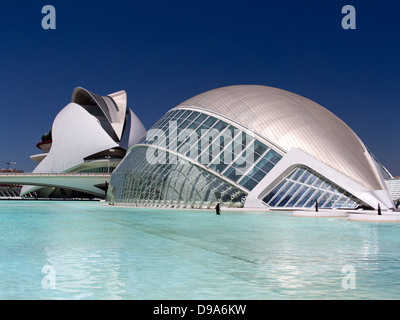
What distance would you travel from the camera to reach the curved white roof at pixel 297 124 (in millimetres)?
30766

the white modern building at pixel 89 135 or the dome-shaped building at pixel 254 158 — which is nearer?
the dome-shaped building at pixel 254 158

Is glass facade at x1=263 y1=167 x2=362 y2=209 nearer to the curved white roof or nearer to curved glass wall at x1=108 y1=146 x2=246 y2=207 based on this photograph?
the curved white roof

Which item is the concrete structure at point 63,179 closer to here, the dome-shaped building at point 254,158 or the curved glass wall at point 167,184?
the curved glass wall at point 167,184

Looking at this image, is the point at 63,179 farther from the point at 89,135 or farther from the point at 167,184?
the point at 167,184

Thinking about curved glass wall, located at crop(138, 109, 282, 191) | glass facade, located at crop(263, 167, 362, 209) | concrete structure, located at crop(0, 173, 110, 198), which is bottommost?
concrete structure, located at crop(0, 173, 110, 198)

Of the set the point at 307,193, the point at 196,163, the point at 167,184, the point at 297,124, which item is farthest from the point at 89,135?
the point at 307,193

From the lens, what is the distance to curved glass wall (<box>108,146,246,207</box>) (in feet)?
106

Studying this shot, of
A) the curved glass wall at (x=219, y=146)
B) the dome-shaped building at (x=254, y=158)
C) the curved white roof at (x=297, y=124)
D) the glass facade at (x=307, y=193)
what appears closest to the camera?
the glass facade at (x=307, y=193)

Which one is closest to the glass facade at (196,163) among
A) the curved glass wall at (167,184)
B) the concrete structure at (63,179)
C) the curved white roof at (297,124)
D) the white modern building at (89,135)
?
the curved glass wall at (167,184)

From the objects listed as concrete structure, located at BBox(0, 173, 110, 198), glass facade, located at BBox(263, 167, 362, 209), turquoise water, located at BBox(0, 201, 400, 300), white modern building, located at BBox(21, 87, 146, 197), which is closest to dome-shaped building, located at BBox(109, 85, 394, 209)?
glass facade, located at BBox(263, 167, 362, 209)

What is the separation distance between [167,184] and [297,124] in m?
10.3

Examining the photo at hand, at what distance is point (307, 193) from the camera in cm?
2961

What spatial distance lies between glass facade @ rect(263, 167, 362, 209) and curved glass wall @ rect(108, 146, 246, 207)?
237cm
